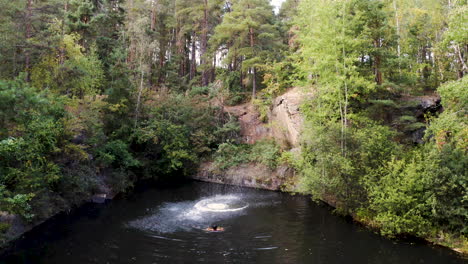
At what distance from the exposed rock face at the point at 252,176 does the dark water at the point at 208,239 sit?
150 inches

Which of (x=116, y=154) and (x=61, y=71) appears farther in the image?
(x=116, y=154)

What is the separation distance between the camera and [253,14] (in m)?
29.1

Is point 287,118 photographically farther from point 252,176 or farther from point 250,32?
point 250,32

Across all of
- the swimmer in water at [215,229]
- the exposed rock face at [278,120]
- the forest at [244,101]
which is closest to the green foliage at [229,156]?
the forest at [244,101]

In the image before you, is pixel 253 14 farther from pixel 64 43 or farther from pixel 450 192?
pixel 450 192

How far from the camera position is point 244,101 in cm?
3238

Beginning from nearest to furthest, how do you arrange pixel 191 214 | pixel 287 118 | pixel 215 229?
pixel 215 229, pixel 191 214, pixel 287 118

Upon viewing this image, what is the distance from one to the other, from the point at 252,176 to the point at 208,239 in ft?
36.7

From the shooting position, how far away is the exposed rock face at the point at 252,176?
22.9m

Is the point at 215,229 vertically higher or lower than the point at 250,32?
lower

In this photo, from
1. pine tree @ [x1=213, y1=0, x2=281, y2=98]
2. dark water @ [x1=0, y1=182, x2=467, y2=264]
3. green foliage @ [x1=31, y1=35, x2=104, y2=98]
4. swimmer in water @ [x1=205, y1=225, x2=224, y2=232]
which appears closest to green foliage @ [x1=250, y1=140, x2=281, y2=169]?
dark water @ [x1=0, y1=182, x2=467, y2=264]

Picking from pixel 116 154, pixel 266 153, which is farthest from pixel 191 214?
pixel 266 153

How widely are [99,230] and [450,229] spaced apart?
14.5 meters

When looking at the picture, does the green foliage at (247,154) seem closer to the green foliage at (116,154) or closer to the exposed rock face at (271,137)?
the exposed rock face at (271,137)
